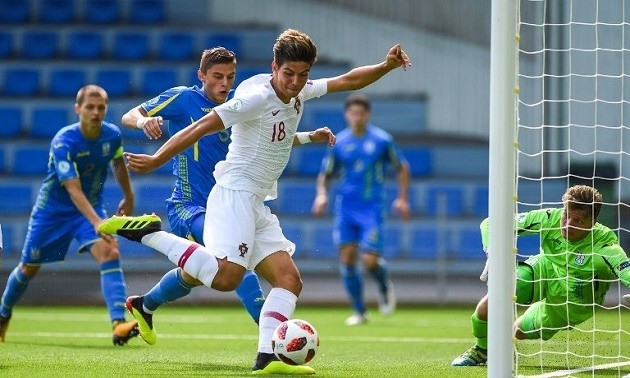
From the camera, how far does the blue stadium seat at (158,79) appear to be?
53.6 ft

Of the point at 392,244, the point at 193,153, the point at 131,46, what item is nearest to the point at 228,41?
the point at 131,46

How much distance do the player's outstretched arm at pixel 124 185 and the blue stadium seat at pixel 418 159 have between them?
8.04 metres

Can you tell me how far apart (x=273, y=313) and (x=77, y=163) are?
3074 mm

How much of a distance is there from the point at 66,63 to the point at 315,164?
162 inches

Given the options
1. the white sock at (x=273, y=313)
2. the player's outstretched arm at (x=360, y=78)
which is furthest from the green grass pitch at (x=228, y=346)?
the player's outstretched arm at (x=360, y=78)

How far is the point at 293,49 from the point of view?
17.8ft

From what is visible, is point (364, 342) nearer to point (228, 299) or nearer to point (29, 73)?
Answer: point (228, 299)

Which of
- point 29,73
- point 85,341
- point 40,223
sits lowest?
point 85,341

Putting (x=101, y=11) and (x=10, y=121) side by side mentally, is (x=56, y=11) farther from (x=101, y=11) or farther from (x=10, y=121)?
(x=10, y=121)

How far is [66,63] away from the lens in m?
16.8

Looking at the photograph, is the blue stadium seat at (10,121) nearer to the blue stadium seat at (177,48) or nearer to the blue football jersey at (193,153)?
the blue stadium seat at (177,48)

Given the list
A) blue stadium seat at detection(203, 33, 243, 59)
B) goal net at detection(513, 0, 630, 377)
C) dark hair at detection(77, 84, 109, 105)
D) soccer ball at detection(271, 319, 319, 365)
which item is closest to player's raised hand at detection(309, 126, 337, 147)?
soccer ball at detection(271, 319, 319, 365)

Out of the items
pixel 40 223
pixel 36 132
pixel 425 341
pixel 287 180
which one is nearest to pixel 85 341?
pixel 40 223

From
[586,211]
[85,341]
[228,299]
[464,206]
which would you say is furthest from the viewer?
[464,206]
